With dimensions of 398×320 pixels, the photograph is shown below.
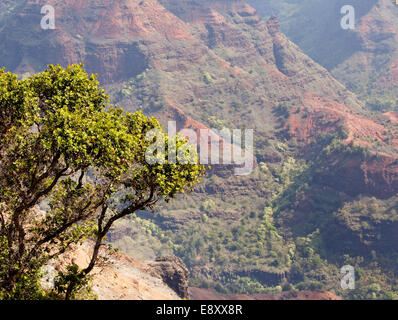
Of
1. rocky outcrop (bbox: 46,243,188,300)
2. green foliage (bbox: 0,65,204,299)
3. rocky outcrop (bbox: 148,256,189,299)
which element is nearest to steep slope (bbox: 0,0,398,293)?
rocky outcrop (bbox: 148,256,189,299)

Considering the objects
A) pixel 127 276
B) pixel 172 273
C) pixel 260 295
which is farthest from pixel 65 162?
pixel 260 295

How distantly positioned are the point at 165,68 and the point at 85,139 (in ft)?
578

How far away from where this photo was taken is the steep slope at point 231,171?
122m

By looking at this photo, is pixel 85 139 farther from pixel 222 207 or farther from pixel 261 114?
pixel 261 114

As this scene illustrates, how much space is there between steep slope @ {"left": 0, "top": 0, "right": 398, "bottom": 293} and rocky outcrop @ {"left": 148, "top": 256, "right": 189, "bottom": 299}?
65.7 meters

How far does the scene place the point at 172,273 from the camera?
50.3m

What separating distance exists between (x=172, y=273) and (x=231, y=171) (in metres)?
96.6

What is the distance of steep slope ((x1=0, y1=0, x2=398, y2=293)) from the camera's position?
122000 mm

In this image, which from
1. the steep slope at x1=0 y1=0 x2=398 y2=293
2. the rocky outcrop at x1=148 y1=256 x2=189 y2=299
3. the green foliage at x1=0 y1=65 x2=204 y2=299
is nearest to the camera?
the green foliage at x1=0 y1=65 x2=204 y2=299

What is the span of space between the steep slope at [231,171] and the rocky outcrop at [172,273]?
6574 centimetres

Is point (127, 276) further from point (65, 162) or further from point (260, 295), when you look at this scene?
point (260, 295)

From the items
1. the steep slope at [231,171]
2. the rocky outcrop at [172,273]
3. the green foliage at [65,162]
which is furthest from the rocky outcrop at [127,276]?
the steep slope at [231,171]

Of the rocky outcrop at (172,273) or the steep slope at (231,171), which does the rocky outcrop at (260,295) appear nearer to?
the steep slope at (231,171)

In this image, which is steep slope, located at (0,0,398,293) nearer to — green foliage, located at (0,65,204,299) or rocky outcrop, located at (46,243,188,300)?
rocky outcrop, located at (46,243,188,300)
